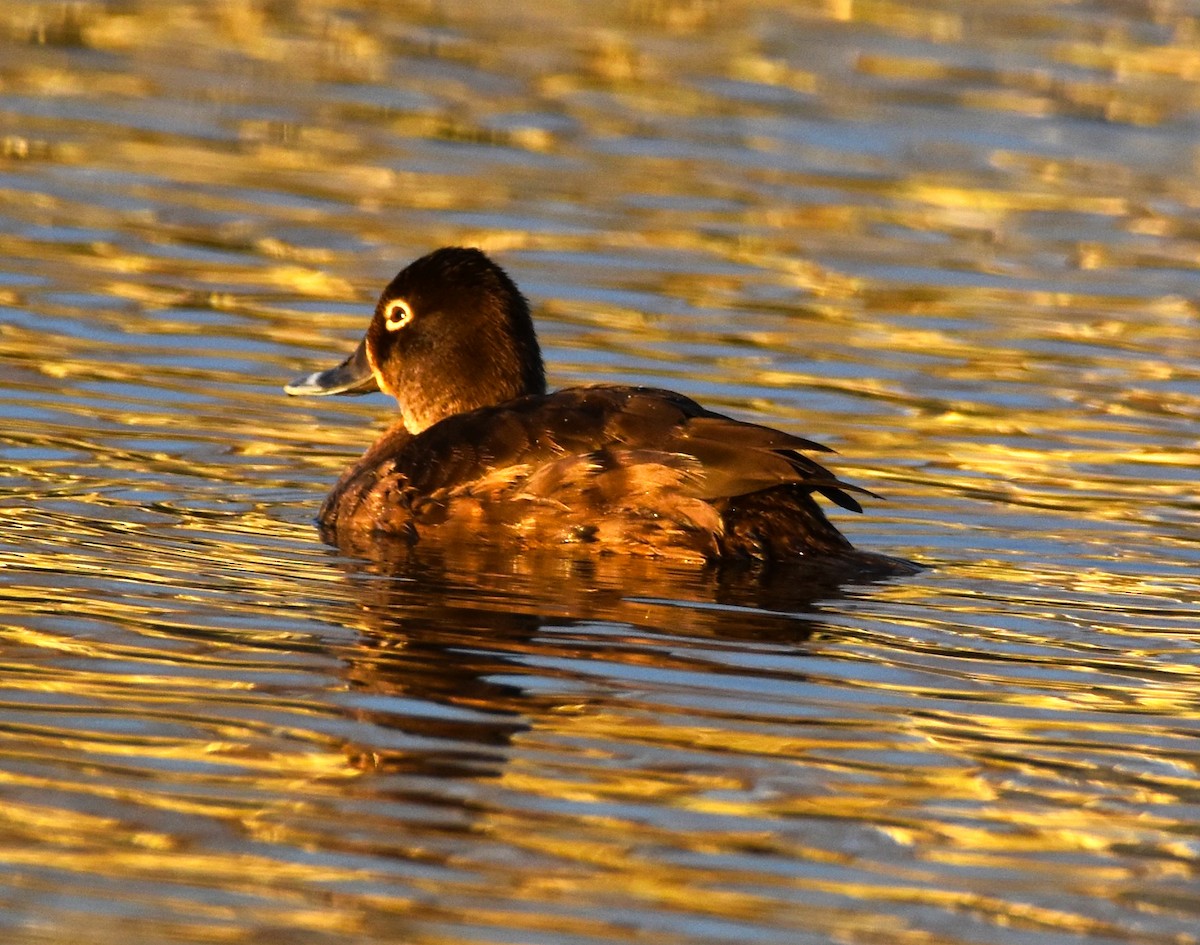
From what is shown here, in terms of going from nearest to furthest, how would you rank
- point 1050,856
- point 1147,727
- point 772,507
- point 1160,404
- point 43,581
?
1. point 1050,856
2. point 1147,727
3. point 43,581
4. point 772,507
5. point 1160,404

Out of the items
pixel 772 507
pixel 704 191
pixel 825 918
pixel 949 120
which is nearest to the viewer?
pixel 825 918

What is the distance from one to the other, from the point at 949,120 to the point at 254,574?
981 cm

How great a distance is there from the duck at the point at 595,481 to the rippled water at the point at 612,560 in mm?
200

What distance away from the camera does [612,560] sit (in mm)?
8094

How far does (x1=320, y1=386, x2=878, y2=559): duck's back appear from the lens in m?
7.97

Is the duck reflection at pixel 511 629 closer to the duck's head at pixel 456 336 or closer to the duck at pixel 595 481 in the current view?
the duck at pixel 595 481

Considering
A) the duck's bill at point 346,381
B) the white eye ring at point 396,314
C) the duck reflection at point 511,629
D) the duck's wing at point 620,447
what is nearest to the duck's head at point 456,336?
the white eye ring at point 396,314

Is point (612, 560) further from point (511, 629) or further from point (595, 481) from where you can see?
point (511, 629)

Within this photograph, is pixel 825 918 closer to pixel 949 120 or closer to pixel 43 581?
pixel 43 581

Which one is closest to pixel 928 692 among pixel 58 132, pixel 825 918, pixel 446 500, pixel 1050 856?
pixel 1050 856

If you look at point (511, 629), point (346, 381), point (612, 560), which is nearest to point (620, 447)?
point (612, 560)

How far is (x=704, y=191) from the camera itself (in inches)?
583

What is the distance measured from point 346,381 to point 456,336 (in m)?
0.64

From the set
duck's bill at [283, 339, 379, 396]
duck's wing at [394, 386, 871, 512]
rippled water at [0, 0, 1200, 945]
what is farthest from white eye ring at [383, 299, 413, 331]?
duck's wing at [394, 386, 871, 512]
